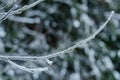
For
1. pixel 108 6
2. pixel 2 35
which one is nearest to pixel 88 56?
pixel 108 6

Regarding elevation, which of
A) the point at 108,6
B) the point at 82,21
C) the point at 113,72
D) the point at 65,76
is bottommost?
the point at 65,76

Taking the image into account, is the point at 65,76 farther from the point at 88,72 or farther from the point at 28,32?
the point at 28,32

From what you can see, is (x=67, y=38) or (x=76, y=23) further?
(x=67, y=38)

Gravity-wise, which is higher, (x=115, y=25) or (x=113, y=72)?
(x=115, y=25)

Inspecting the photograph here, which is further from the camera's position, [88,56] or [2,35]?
[88,56]

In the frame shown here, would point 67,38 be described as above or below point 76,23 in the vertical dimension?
below

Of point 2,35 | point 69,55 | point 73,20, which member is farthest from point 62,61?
point 2,35
